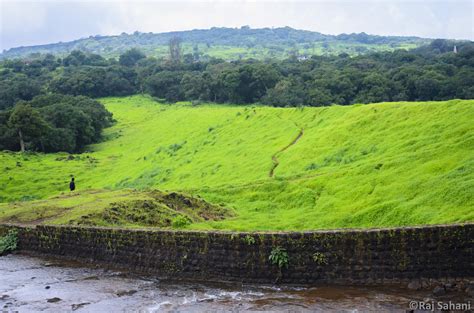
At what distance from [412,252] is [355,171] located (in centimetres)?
1303

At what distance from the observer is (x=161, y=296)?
17781 mm

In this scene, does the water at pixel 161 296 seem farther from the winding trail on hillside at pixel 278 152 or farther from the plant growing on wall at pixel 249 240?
the winding trail on hillside at pixel 278 152

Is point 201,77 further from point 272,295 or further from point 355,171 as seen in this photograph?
point 272,295

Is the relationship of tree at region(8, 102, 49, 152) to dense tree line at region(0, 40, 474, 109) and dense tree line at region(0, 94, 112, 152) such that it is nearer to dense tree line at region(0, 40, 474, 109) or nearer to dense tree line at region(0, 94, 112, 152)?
dense tree line at region(0, 94, 112, 152)

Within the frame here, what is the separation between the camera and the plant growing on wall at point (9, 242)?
2523 centimetres

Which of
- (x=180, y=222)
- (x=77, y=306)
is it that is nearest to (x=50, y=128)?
(x=180, y=222)

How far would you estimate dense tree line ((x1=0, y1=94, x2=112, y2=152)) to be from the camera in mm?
64438

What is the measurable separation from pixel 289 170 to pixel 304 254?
18.8 metres

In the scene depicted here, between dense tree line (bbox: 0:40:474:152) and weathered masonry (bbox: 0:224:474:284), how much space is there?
48470mm

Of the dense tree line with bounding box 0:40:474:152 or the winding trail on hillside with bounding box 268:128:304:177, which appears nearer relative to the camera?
the winding trail on hillside with bounding box 268:128:304:177

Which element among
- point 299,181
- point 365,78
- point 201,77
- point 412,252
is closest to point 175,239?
point 412,252

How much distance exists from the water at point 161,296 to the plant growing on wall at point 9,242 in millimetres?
4058

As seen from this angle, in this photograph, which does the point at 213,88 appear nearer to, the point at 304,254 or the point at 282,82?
the point at 282,82

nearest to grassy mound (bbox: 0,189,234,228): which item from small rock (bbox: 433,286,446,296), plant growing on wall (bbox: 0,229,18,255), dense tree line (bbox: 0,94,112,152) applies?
plant growing on wall (bbox: 0,229,18,255)
